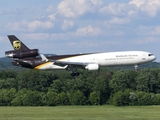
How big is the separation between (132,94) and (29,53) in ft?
248

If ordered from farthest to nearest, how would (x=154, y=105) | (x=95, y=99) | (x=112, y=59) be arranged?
(x=95, y=99) → (x=154, y=105) → (x=112, y=59)

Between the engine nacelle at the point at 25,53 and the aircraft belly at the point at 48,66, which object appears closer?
the aircraft belly at the point at 48,66

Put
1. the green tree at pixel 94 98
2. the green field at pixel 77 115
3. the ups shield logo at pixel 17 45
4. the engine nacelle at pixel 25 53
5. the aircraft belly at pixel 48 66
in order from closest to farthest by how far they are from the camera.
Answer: the aircraft belly at pixel 48 66
the engine nacelle at pixel 25 53
the ups shield logo at pixel 17 45
the green field at pixel 77 115
the green tree at pixel 94 98

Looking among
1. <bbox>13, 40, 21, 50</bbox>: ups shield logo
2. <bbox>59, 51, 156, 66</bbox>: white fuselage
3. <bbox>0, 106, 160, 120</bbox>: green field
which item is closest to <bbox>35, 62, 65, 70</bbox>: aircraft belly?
<bbox>59, 51, 156, 66</bbox>: white fuselage

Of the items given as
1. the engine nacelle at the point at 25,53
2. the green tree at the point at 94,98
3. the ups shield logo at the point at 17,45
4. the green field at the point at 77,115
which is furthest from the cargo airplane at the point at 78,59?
the green tree at the point at 94,98

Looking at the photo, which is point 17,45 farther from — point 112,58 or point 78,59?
point 112,58

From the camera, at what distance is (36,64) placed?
11969cm

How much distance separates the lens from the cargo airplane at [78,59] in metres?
115

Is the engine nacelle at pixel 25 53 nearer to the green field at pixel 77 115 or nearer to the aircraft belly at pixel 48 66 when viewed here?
the aircraft belly at pixel 48 66

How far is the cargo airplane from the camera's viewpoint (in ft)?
376

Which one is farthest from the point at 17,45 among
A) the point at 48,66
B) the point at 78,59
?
the point at 78,59

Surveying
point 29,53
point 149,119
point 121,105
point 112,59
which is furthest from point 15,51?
point 121,105

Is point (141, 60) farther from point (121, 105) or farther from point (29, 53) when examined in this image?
point (121, 105)

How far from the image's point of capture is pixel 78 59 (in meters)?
117
